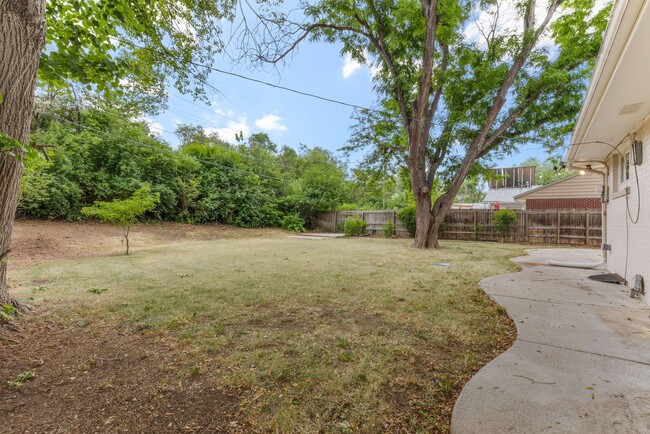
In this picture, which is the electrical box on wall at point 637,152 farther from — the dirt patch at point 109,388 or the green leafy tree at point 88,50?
the green leafy tree at point 88,50

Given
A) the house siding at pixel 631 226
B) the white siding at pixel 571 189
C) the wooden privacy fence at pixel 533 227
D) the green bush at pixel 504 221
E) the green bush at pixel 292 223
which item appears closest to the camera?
the house siding at pixel 631 226

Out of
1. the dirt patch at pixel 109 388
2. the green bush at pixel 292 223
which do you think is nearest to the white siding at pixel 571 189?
the green bush at pixel 292 223

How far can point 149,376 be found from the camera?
183 centimetres

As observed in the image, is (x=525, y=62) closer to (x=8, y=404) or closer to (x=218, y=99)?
(x=218, y=99)

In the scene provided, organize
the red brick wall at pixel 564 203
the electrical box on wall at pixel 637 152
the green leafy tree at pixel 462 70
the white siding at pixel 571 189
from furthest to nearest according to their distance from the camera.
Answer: the red brick wall at pixel 564 203 → the white siding at pixel 571 189 → the green leafy tree at pixel 462 70 → the electrical box on wall at pixel 637 152

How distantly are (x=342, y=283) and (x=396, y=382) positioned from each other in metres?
2.65

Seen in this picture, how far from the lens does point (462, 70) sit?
8773 millimetres

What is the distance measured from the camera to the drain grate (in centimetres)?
422

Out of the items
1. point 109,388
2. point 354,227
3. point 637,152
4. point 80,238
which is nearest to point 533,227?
point 354,227

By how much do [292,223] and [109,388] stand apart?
15.5 meters

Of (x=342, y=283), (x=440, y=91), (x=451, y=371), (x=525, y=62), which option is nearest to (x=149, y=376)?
(x=451, y=371)

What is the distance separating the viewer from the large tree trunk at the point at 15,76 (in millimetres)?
2006

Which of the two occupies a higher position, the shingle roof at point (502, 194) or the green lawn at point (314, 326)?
the shingle roof at point (502, 194)

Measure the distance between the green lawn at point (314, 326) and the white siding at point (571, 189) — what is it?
1329 cm
